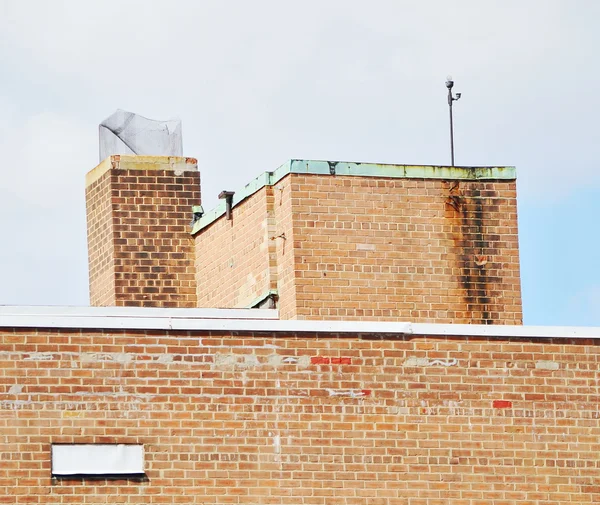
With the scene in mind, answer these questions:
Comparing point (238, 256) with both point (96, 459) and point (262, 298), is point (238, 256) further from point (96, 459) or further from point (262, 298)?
point (96, 459)

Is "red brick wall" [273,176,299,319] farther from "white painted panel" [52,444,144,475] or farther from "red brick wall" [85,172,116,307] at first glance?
"white painted panel" [52,444,144,475]

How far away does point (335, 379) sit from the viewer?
910 inches

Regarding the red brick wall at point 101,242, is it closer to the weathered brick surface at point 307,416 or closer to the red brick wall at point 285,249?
the red brick wall at point 285,249

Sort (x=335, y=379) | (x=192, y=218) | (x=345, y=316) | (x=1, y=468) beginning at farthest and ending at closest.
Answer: (x=192, y=218) < (x=345, y=316) < (x=335, y=379) < (x=1, y=468)

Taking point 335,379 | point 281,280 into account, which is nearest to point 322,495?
point 335,379

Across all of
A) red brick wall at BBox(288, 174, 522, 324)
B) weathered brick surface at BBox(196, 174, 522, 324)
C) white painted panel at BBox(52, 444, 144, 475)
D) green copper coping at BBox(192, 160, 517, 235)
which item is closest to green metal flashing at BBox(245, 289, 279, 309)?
weathered brick surface at BBox(196, 174, 522, 324)

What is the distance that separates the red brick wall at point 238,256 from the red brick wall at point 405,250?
0.80 metres

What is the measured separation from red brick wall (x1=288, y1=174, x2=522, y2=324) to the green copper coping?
0.36 feet

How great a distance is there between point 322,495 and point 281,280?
4.93 m

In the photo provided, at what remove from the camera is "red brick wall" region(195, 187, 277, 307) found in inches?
1073

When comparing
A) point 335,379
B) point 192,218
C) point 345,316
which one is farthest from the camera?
point 192,218

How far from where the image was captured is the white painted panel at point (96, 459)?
71.5ft

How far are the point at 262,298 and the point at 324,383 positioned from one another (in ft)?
13.7

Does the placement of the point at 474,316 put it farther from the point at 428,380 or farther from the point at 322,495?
the point at 322,495
